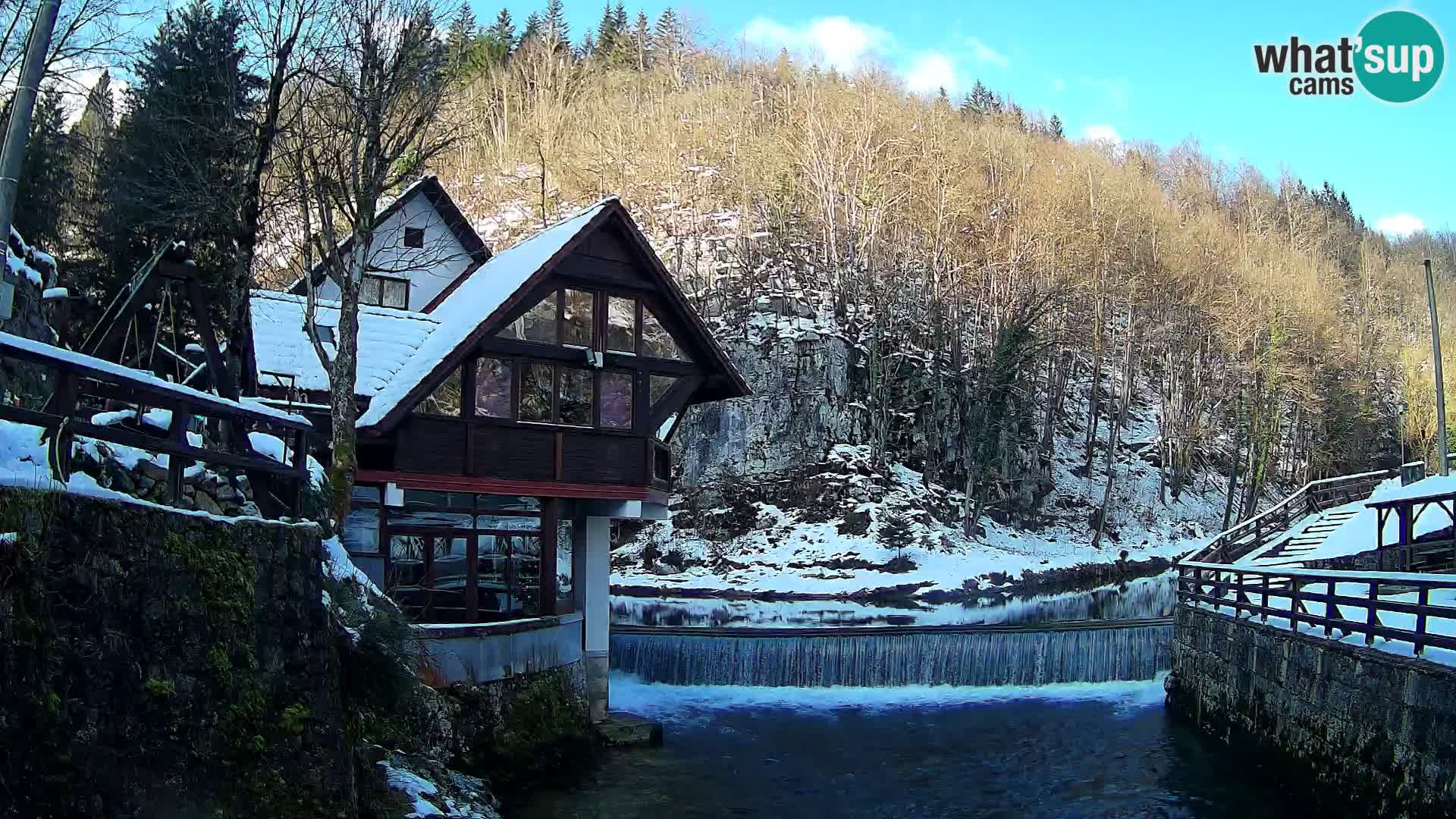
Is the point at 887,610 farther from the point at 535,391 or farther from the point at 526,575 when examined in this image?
the point at 535,391

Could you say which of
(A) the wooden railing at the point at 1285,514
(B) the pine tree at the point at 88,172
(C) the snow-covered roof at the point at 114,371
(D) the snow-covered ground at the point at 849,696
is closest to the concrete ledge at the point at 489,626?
(D) the snow-covered ground at the point at 849,696

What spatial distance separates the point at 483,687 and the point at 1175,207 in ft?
212

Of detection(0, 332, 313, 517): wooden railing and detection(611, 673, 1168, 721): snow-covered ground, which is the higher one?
detection(0, 332, 313, 517): wooden railing

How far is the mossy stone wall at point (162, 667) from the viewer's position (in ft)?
22.7

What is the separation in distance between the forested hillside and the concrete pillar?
23.8 m

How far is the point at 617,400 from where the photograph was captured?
73.2ft

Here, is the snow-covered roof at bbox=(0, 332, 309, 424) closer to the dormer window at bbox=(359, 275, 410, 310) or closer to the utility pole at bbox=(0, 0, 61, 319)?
the utility pole at bbox=(0, 0, 61, 319)

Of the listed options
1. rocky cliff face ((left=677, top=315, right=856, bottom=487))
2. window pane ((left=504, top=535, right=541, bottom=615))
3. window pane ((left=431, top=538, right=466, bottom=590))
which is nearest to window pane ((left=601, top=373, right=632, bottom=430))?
window pane ((left=504, top=535, right=541, bottom=615))

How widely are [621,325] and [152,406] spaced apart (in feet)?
42.3

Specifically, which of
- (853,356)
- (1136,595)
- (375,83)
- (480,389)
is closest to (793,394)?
(853,356)

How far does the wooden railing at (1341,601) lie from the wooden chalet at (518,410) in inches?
410

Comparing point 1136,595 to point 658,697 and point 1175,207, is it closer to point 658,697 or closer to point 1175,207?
point 658,697

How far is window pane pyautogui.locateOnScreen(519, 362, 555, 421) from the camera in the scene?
21328 millimetres

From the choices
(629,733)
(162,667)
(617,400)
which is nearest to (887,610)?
(629,733)
